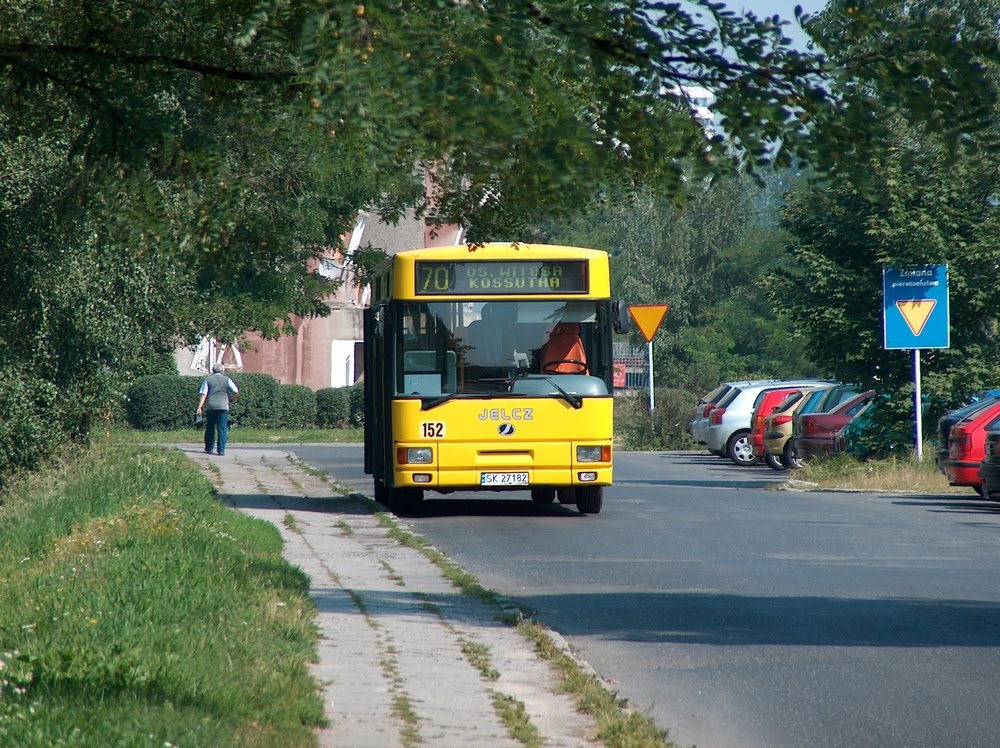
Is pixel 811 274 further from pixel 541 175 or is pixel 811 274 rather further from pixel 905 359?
pixel 541 175

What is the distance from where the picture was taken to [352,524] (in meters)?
18.1

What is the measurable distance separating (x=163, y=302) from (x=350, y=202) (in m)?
16.8

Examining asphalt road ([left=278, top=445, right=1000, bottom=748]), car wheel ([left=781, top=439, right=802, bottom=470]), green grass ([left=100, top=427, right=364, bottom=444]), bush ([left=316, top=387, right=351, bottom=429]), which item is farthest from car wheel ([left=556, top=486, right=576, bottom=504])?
bush ([left=316, top=387, right=351, bottom=429])

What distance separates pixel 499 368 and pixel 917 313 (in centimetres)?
990

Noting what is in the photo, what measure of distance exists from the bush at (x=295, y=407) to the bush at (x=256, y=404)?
19 cm

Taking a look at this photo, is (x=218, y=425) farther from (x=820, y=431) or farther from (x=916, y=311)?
(x=916, y=311)

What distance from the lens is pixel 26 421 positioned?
2138cm

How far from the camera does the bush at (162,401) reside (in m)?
48.6

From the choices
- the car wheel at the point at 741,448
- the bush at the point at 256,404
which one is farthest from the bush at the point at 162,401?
the car wheel at the point at 741,448

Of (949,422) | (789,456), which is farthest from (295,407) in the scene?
(949,422)

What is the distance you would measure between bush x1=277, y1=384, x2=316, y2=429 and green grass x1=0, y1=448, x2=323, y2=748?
36137mm

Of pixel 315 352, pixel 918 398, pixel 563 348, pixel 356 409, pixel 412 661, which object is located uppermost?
pixel 315 352

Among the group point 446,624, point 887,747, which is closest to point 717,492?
→ point 446,624

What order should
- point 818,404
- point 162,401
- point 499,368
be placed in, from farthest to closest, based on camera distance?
1. point 162,401
2. point 818,404
3. point 499,368
